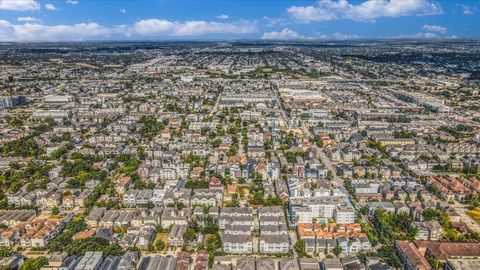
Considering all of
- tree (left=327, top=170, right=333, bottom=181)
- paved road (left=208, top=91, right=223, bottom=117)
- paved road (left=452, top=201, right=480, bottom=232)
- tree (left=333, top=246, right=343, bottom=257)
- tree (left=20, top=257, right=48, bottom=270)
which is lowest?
paved road (left=452, top=201, right=480, bottom=232)

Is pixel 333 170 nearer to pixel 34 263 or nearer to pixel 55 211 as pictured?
pixel 55 211

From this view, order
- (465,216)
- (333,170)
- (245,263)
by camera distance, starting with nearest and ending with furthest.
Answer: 1. (245,263)
2. (465,216)
3. (333,170)

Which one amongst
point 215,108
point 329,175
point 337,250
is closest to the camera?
point 337,250

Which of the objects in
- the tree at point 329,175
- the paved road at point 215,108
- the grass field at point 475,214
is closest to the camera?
the grass field at point 475,214

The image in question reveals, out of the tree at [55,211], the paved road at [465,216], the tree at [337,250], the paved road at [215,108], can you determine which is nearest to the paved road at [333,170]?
the tree at [337,250]

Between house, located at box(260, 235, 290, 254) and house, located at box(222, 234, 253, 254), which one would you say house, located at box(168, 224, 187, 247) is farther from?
house, located at box(260, 235, 290, 254)

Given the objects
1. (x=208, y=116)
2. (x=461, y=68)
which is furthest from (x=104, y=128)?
(x=461, y=68)

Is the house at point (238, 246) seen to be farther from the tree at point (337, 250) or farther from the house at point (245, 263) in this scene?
the tree at point (337, 250)

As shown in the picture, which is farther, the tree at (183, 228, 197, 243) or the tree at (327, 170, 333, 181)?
the tree at (327, 170, 333, 181)

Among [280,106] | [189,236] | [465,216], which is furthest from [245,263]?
[280,106]

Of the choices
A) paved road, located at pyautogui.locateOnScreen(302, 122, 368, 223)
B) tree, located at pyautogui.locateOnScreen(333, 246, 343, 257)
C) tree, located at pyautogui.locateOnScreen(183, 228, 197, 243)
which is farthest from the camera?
paved road, located at pyautogui.locateOnScreen(302, 122, 368, 223)

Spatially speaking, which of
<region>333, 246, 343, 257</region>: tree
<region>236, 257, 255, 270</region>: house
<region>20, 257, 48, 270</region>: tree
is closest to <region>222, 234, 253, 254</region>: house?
<region>236, 257, 255, 270</region>: house
